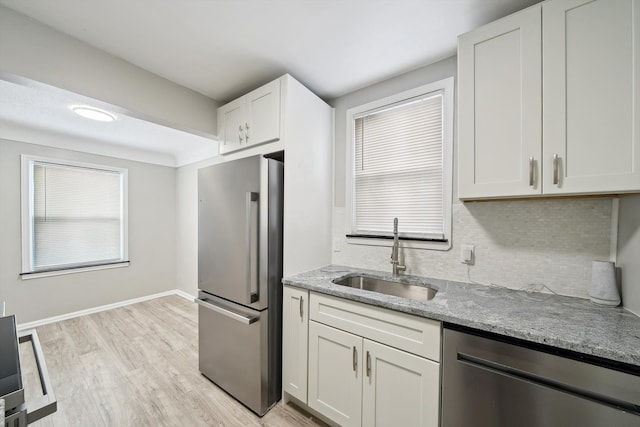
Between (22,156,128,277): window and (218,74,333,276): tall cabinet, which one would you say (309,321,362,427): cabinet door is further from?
(22,156,128,277): window

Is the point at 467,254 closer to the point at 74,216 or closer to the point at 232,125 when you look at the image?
the point at 232,125

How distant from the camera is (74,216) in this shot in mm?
3355

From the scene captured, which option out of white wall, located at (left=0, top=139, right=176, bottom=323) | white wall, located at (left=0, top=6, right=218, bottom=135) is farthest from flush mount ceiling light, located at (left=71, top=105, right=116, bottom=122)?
white wall, located at (left=0, top=139, right=176, bottom=323)

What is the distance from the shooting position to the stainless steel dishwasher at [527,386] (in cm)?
80

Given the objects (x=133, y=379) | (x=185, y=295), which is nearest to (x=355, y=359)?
(x=133, y=379)

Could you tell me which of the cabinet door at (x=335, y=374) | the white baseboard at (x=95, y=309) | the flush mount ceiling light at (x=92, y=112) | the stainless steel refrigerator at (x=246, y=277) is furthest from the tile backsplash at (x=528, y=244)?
the white baseboard at (x=95, y=309)

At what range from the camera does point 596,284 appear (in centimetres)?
119

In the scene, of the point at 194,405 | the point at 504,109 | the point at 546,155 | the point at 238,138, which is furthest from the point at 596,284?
the point at 194,405

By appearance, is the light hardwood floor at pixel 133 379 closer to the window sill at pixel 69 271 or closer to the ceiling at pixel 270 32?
the window sill at pixel 69 271

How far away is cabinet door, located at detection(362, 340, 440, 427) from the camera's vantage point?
1133 mm

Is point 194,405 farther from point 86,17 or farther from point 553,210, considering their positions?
point 553,210

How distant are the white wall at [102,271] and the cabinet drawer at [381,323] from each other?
3.74 meters

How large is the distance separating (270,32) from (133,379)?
2.88 m

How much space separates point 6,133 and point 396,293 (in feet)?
15.2
